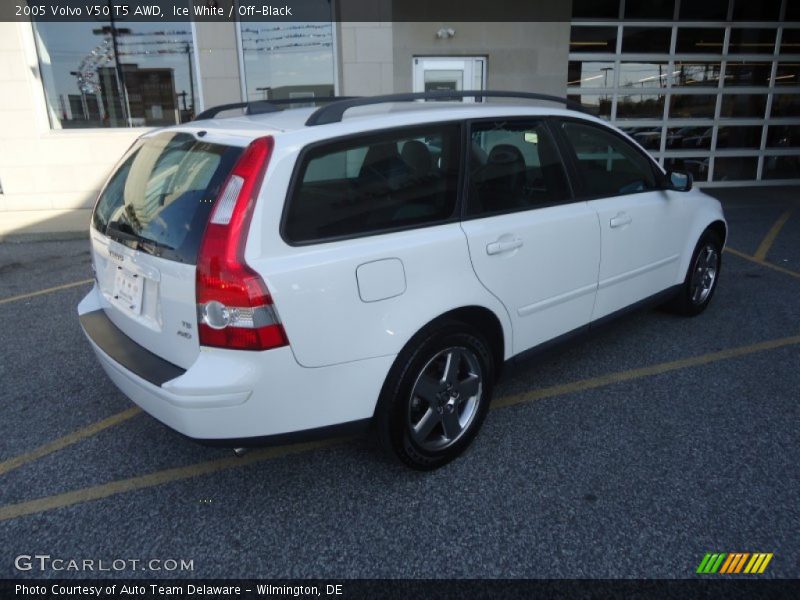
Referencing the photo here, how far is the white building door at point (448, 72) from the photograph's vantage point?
9.64m

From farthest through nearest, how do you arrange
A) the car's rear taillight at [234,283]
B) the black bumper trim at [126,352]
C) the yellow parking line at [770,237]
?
1. the yellow parking line at [770,237]
2. the black bumper trim at [126,352]
3. the car's rear taillight at [234,283]

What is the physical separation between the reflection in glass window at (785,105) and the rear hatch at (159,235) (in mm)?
11971

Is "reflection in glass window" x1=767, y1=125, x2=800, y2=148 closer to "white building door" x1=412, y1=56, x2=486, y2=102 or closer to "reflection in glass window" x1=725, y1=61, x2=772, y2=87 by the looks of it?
"reflection in glass window" x1=725, y1=61, x2=772, y2=87

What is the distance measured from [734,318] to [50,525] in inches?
186

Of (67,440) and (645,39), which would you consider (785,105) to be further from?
(67,440)

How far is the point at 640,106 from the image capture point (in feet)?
35.8

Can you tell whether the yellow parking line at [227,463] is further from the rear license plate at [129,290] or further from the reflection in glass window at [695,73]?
the reflection in glass window at [695,73]

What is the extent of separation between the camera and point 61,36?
926 cm

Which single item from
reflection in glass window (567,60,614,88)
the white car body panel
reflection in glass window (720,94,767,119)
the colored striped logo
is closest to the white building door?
reflection in glass window (567,60,614,88)

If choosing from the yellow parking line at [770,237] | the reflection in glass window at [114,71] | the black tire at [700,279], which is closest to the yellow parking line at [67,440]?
the black tire at [700,279]

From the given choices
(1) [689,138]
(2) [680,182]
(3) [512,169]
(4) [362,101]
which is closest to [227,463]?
(4) [362,101]

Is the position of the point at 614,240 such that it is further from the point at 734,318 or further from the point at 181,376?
the point at 181,376

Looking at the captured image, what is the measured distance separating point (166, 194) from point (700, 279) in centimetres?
397
